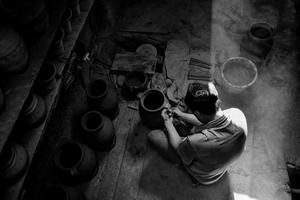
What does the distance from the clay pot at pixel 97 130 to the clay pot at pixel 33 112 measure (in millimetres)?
556

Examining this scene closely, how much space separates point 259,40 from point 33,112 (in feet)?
10.8

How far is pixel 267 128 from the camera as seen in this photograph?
Answer: 12.3 ft

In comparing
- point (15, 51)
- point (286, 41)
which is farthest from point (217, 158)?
point (286, 41)

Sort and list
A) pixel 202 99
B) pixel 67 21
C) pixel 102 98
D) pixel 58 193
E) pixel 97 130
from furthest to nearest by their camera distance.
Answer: pixel 102 98
pixel 67 21
pixel 97 130
pixel 58 193
pixel 202 99

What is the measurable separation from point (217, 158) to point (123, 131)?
1576 mm

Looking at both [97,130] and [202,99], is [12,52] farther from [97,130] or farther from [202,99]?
[202,99]

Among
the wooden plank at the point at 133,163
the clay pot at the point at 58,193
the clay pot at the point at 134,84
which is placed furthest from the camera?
the clay pot at the point at 134,84

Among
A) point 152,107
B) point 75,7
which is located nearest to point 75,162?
point 152,107

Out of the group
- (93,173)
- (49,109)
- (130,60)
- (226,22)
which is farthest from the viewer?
(226,22)

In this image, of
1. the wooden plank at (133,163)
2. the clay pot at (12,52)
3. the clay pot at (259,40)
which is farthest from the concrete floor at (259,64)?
the clay pot at (12,52)

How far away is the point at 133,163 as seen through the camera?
3.59m

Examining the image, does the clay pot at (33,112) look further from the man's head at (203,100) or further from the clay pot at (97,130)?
the man's head at (203,100)

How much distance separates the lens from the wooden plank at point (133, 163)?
340cm

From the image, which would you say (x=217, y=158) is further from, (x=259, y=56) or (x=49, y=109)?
(x=259, y=56)
